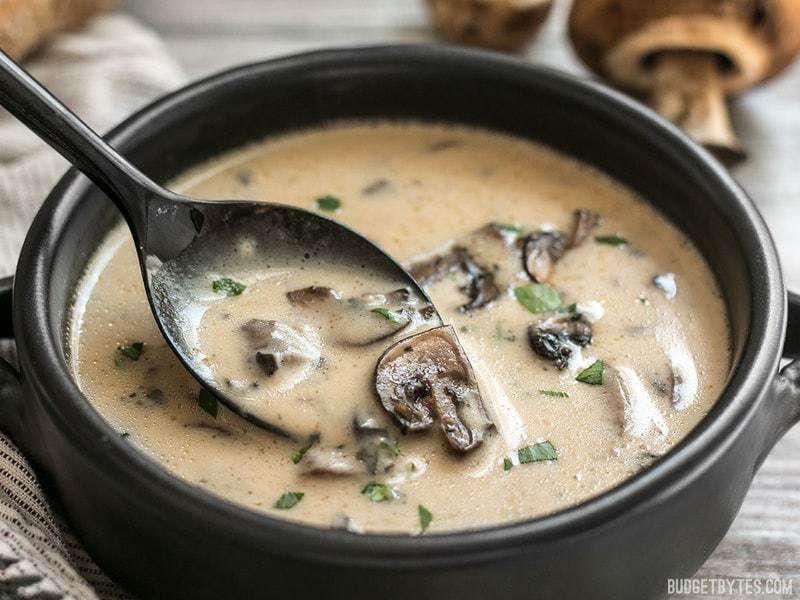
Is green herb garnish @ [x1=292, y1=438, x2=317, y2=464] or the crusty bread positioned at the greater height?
the crusty bread

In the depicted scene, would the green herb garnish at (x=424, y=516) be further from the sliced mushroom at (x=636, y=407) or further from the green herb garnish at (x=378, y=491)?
the sliced mushroom at (x=636, y=407)

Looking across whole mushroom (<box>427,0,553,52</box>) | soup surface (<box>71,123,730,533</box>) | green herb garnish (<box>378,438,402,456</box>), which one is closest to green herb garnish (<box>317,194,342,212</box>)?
soup surface (<box>71,123,730,533</box>)

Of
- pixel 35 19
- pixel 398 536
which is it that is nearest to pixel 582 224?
pixel 398 536

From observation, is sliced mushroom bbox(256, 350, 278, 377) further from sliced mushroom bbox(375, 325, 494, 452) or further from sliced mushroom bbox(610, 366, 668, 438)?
sliced mushroom bbox(610, 366, 668, 438)

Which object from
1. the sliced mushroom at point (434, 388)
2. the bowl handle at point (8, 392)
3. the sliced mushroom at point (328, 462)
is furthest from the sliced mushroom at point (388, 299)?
the bowl handle at point (8, 392)

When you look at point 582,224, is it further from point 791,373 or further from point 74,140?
point 74,140

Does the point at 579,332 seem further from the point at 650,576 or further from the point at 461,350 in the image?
the point at 650,576
